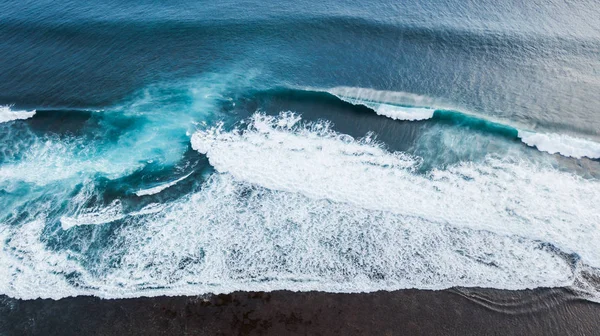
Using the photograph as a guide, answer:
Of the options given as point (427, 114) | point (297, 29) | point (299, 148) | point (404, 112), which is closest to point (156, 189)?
point (299, 148)

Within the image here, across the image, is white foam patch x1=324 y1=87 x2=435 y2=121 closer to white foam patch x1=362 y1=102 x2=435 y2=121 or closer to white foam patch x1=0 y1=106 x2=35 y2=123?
white foam patch x1=362 y1=102 x2=435 y2=121

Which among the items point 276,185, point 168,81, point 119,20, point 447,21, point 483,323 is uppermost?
point 447,21

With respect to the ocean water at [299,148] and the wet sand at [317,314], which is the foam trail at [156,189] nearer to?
the ocean water at [299,148]

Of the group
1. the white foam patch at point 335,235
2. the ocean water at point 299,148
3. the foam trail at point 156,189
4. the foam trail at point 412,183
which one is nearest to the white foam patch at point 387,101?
the ocean water at point 299,148

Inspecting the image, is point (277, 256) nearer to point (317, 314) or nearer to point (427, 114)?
point (317, 314)

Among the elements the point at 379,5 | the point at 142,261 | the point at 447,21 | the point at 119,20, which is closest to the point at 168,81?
the point at 119,20

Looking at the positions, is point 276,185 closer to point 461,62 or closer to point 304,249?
point 304,249

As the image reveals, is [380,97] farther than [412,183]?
Yes
